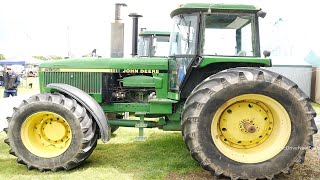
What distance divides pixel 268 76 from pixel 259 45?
0.94 meters

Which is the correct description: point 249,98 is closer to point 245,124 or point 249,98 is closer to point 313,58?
point 245,124

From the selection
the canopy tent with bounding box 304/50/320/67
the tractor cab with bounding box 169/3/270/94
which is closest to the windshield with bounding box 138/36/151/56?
the tractor cab with bounding box 169/3/270/94

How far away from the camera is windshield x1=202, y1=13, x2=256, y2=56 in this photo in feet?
17.3

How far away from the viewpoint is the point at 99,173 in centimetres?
489

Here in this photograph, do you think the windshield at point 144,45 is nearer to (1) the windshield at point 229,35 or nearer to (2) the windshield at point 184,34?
(2) the windshield at point 184,34

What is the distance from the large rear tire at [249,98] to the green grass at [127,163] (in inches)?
24.2

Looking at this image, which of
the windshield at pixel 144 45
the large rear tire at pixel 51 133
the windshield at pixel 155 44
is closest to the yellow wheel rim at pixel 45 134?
the large rear tire at pixel 51 133

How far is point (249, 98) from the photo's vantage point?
4.63m

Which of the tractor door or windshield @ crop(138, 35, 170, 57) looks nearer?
the tractor door

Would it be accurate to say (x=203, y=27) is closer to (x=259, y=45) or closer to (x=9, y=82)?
(x=259, y=45)

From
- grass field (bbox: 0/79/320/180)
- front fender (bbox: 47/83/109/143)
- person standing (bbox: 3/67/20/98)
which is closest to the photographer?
grass field (bbox: 0/79/320/180)

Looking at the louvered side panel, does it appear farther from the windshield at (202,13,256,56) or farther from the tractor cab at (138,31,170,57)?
the tractor cab at (138,31,170,57)

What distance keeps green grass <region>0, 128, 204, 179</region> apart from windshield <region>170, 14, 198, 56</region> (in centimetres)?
165

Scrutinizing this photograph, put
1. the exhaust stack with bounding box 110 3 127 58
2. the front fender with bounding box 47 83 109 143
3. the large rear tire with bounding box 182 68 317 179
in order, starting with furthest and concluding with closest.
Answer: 1. the exhaust stack with bounding box 110 3 127 58
2. the front fender with bounding box 47 83 109 143
3. the large rear tire with bounding box 182 68 317 179
